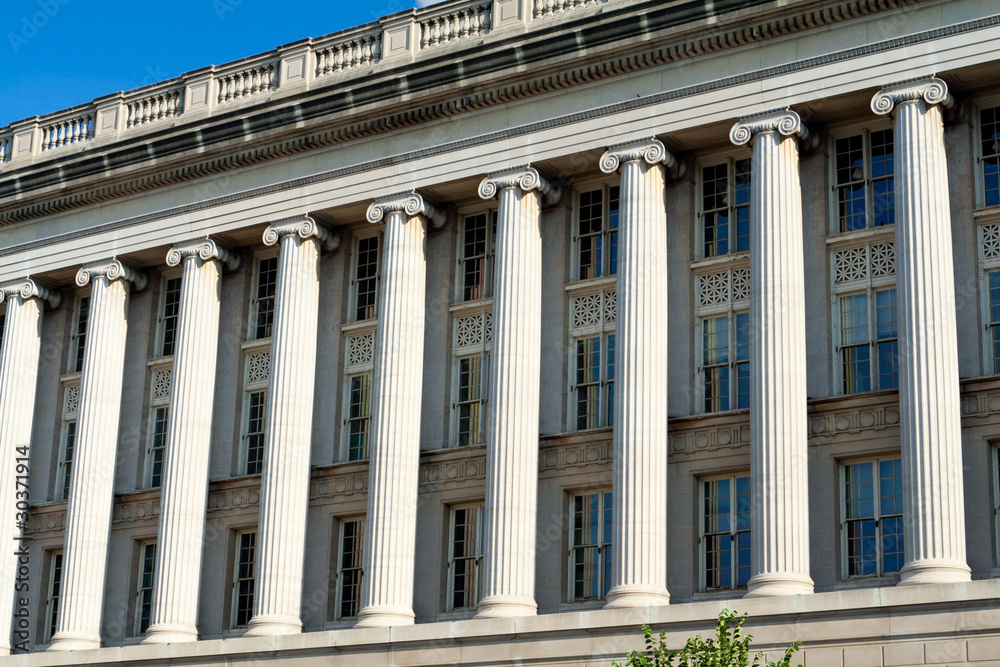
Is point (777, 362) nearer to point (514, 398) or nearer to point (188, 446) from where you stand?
point (514, 398)

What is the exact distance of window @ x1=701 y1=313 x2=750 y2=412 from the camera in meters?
33.4

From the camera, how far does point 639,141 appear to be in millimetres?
34469

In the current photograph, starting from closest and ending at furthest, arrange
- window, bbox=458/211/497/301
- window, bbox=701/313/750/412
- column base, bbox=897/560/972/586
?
column base, bbox=897/560/972/586 < window, bbox=701/313/750/412 < window, bbox=458/211/497/301

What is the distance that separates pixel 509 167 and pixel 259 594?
11384mm

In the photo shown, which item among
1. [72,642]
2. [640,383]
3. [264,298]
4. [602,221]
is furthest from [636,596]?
[72,642]

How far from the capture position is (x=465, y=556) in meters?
35.8

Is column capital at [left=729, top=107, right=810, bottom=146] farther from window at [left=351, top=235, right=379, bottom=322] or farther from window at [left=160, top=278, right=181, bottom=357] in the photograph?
window at [left=160, top=278, right=181, bottom=357]

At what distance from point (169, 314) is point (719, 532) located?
17.3 metres

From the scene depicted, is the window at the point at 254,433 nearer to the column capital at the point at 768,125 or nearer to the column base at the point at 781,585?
the column capital at the point at 768,125

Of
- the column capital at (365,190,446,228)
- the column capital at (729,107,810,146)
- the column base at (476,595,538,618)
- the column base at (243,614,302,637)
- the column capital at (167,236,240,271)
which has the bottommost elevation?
the column base at (243,614,302,637)

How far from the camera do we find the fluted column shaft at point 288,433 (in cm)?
3588

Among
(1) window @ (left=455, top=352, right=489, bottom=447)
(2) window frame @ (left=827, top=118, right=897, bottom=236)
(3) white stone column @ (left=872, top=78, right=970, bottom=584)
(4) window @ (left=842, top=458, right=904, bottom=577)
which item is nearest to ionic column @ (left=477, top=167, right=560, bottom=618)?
(1) window @ (left=455, top=352, right=489, bottom=447)

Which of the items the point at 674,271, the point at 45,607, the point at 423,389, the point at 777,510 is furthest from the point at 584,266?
the point at 45,607

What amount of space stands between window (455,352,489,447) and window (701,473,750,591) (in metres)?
5.94
